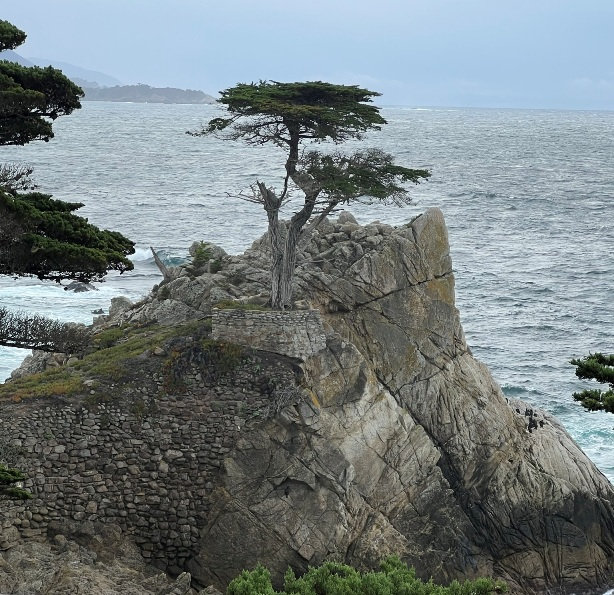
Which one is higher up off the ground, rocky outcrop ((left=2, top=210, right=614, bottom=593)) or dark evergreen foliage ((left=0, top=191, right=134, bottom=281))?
dark evergreen foliage ((left=0, top=191, right=134, bottom=281))

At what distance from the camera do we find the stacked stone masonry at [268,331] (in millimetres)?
26156

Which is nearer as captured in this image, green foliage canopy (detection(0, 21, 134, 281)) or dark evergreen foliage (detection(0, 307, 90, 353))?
green foliage canopy (detection(0, 21, 134, 281))

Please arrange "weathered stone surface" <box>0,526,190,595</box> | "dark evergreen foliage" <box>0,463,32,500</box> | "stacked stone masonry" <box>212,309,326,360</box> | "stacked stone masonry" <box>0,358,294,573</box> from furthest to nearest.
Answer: "stacked stone masonry" <box>212,309,326,360</box> → "stacked stone masonry" <box>0,358,294,573</box> → "weathered stone surface" <box>0,526,190,595</box> → "dark evergreen foliage" <box>0,463,32,500</box>

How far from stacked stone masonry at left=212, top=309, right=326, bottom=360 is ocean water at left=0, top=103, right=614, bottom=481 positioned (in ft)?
50.0

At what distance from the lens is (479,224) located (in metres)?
78.0

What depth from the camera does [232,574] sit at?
938 inches

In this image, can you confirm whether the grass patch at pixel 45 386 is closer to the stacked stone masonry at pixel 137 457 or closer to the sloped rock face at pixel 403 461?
the stacked stone masonry at pixel 137 457

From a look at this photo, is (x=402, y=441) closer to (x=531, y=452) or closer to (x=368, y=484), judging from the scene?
(x=368, y=484)

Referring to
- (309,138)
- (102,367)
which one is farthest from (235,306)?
(309,138)

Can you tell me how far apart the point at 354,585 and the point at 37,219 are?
33.1ft

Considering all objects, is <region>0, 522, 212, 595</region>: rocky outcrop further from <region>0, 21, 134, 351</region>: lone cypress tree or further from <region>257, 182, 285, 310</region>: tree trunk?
<region>257, 182, 285, 310</region>: tree trunk

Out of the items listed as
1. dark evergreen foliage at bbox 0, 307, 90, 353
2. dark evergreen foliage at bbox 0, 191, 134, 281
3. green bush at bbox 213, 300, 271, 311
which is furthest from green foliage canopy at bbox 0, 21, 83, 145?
green bush at bbox 213, 300, 271, 311

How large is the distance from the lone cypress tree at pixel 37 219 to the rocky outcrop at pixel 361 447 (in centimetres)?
Result: 865

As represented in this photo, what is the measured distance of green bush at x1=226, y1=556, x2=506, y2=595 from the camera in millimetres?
20078
